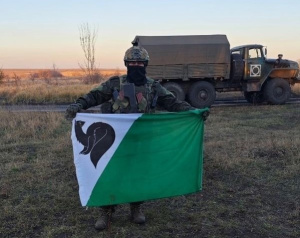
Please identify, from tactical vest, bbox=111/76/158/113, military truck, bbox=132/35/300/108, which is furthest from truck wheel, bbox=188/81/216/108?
tactical vest, bbox=111/76/158/113

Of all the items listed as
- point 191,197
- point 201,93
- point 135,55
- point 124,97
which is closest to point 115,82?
point 124,97

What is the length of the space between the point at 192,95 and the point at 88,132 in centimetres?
1269

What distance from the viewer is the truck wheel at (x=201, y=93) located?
659 inches

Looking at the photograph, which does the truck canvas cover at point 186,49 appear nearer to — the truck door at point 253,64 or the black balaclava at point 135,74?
the truck door at point 253,64

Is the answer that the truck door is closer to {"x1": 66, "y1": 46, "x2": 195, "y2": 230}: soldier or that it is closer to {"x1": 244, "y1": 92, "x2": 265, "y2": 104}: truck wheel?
{"x1": 244, "y1": 92, "x2": 265, "y2": 104}: truck wheel

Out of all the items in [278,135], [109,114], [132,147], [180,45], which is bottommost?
[278,135]

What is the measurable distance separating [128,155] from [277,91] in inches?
559

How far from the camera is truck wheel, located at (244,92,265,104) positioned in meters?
17.9

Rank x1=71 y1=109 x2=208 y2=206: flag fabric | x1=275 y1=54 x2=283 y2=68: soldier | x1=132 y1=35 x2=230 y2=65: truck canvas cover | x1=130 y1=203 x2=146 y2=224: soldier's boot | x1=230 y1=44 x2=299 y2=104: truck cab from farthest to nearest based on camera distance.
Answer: x1=275 y1=54 x2=283 y2=68: soldier → x1=230 y1=44 x2=299 y2=104: truck cab → x1=132 y1=35 x2=230 y2=65: truck canvas cover → x1=130 y1=203 x2=146 y2=224: soldier's boot → x1=71 y1=109 x2=208 y2=206: flag fabric

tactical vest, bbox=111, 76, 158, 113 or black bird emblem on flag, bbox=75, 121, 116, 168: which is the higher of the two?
tactical vest, bbox=111, 76, 158, 113

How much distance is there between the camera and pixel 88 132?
14.1 feet

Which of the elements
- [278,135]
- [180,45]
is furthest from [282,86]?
[278,135]

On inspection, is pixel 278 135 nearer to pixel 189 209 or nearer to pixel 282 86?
pixel 189 209

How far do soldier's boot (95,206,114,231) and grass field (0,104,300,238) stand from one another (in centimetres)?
7
